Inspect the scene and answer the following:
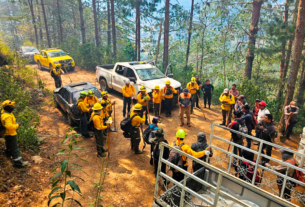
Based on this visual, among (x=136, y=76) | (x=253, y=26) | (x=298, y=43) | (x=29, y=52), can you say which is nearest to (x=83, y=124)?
(x=136, y=76)

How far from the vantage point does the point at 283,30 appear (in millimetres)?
10805

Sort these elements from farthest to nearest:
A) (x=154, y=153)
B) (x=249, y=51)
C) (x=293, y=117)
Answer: (x=249, y=51) < (x=293, y=117) < (x=154, y=153)

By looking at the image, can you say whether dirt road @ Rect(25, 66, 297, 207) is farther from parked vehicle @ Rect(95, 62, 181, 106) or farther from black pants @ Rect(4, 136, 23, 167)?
parked vehicle @ Rect(95, 62, 181, 106)

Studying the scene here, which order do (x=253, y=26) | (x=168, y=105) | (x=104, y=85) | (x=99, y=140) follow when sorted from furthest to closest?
(x=253, y=26) < (x=104, y=85) < (x=168, y=105) < (x=99, y=140)

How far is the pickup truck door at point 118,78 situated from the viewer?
11.4 metres

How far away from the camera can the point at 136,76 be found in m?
10.6

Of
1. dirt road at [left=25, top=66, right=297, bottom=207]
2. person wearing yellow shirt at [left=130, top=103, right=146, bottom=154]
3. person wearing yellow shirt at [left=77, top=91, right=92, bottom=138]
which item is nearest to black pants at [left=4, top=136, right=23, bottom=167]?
dirt road at [left=25, top=66, right=297, bottom=207]

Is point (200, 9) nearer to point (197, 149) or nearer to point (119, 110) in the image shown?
point (119, 110)

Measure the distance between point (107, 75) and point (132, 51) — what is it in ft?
24.4

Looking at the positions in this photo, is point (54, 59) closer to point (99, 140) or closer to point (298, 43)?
point (99, 140)

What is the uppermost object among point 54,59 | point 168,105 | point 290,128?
point 54,59

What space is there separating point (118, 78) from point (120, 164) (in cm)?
627

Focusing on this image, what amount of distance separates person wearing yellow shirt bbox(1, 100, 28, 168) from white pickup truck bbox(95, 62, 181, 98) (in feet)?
18.5

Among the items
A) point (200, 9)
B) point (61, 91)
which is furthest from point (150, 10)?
point (61, 91)
